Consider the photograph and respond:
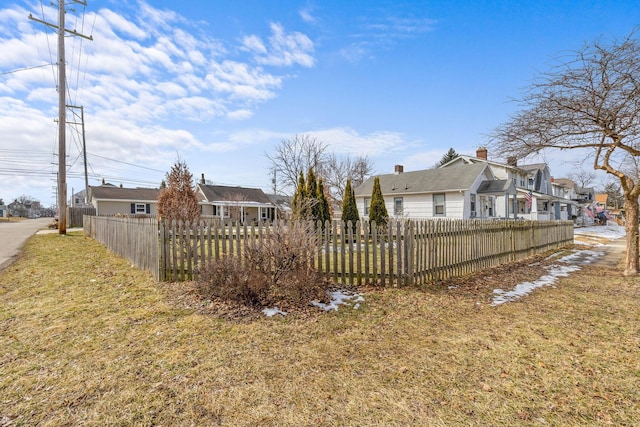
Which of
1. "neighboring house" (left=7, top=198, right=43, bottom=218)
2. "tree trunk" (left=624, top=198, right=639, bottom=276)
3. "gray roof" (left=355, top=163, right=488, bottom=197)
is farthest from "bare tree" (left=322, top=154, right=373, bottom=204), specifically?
"neighboring house" (left=7, top=198, right=43, bottom=218)

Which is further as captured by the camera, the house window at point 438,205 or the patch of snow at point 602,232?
the patch of snow at point 602,232

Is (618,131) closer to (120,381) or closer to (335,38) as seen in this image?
(335,38)

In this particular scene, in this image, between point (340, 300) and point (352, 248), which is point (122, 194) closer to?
point (352, 248)

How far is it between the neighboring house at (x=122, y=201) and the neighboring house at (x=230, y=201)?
505cm

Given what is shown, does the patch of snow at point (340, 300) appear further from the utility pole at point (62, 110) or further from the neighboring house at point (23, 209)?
the neighboring house at point (23, 209)

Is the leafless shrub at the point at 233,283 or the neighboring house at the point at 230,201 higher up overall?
the neighboring house at the point at 230,201

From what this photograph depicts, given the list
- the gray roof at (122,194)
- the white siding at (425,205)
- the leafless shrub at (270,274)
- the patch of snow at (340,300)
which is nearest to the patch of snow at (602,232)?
the white siding at (425,205)

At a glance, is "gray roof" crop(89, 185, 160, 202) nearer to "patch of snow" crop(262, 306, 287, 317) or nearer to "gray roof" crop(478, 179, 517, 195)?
"gray roof" crop(478, 179, 517, 195)

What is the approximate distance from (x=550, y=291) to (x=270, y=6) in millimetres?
11109

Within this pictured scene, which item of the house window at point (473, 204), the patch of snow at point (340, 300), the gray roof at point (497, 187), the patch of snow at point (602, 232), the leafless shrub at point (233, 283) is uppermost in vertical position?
the gray roof at point (497, 187)

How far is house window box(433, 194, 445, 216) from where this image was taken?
78.9 ft

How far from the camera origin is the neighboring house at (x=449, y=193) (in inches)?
905

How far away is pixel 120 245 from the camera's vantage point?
1078 centimetres

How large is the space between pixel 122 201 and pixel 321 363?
129 feet
